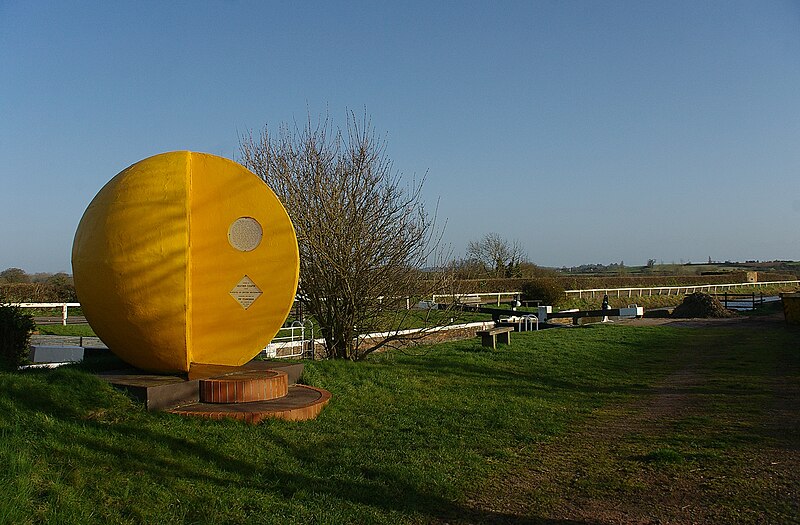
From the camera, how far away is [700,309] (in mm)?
34188

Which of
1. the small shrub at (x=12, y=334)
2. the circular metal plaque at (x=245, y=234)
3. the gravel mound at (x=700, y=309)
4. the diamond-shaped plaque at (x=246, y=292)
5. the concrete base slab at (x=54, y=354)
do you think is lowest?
the gravel mound at (x=700, y=309)

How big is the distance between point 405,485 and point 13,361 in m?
7.66

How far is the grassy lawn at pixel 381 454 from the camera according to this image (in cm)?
517

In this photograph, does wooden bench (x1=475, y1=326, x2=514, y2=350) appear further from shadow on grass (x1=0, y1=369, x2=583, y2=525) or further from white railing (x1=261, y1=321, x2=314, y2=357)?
shadow on grass (x1=0, y1=369, x2=583, y2=525)

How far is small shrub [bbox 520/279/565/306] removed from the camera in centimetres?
3956

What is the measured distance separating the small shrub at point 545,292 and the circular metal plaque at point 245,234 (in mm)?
32073

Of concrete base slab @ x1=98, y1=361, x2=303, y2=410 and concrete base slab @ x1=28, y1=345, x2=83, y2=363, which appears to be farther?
concrete base slab @ x1=28, y1=345, x2=83, y2=363

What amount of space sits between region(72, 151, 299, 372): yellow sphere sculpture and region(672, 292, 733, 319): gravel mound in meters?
29.6

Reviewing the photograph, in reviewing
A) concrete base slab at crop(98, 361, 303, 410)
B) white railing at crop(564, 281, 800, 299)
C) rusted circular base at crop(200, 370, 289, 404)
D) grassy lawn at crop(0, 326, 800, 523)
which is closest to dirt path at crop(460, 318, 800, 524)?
grassy lawn at crop(0, 326, 800, 523)

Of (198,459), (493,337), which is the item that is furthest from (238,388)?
(493,337)

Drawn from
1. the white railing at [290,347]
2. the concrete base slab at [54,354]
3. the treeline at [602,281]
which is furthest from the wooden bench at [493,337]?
the treeline at [602,281]

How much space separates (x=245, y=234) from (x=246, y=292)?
2.61 feet

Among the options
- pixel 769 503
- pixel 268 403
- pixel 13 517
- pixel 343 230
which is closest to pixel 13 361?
pixel 268 403

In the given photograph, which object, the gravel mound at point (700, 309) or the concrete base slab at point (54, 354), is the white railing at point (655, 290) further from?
the concrete base slab at point (54, 354)
